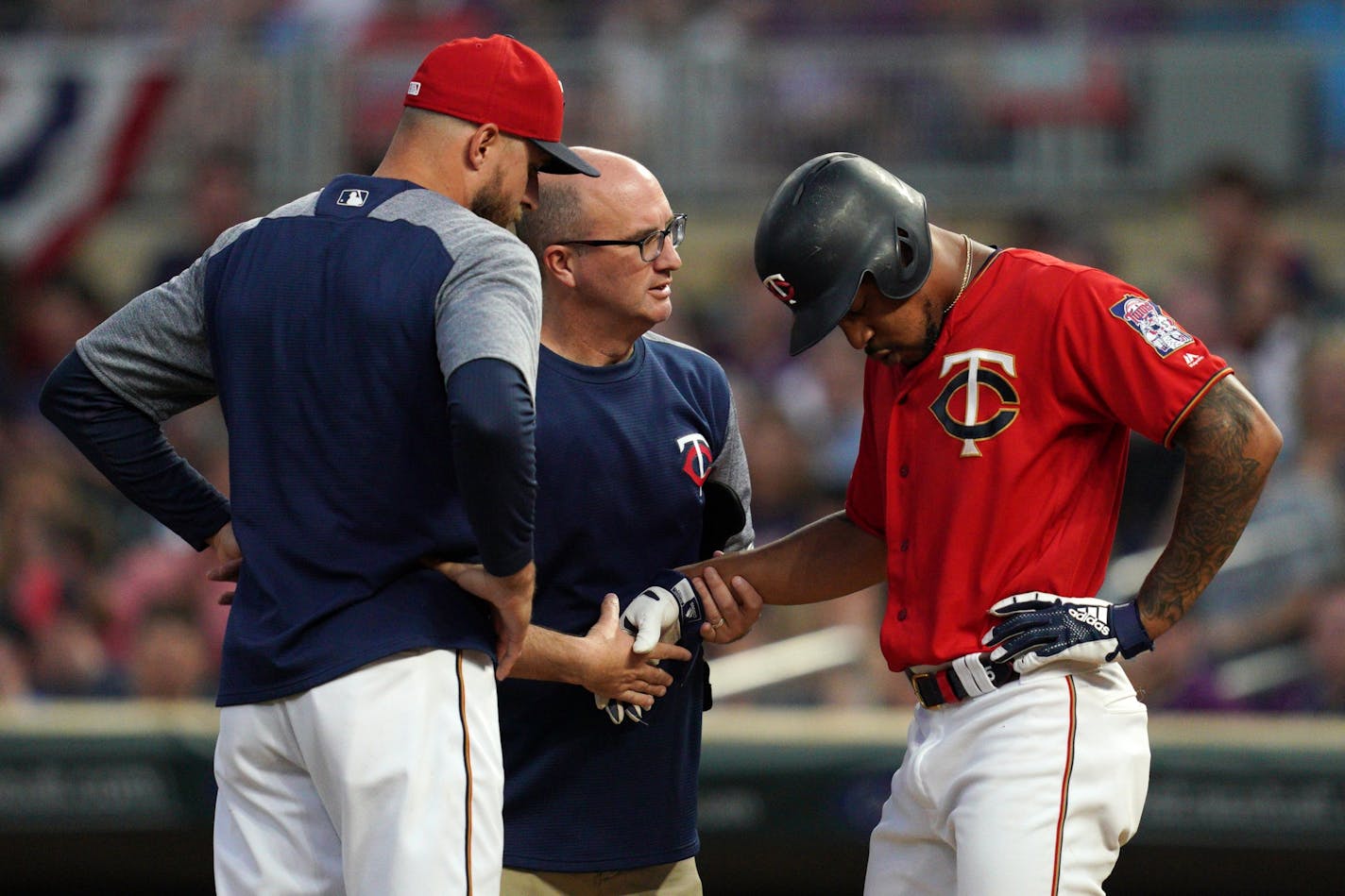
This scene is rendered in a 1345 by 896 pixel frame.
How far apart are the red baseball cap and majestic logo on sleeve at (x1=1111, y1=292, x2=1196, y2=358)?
998 mm

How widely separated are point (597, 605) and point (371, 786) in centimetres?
86

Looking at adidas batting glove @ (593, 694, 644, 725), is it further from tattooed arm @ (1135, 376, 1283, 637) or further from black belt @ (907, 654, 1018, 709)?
tattooed arm @ (1135, 376, 1283, 637)

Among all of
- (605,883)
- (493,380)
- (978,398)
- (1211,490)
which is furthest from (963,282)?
(605,883)

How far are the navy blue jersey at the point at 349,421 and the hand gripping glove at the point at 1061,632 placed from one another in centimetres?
86

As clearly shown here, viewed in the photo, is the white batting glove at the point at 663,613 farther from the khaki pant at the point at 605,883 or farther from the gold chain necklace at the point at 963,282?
the gold chain necklace at the point at 963,282

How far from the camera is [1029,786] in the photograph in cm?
286

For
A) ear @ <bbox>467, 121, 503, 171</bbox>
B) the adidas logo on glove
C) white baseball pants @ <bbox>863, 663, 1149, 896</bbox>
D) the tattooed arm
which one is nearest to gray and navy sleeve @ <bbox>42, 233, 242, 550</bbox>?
ear @ <bbox>467, 121, 503, 171</bbox>

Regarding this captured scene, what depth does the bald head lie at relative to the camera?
3.43m

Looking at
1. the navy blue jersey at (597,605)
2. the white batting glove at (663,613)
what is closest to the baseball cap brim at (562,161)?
the navy blue jersey at (597,605)

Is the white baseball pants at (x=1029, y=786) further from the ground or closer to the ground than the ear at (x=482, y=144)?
closer to the ground

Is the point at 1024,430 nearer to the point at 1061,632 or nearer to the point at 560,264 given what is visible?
the point at 1061,632

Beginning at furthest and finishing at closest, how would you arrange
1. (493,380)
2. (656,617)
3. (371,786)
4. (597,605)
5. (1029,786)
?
(597,605) < (656,617) < (1029,786) < (371,786) < (493,380)

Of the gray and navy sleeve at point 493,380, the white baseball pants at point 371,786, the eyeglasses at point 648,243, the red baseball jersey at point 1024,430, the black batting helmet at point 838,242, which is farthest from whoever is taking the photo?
the eyeglasses at point 648,243

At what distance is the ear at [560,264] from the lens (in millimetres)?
3422
